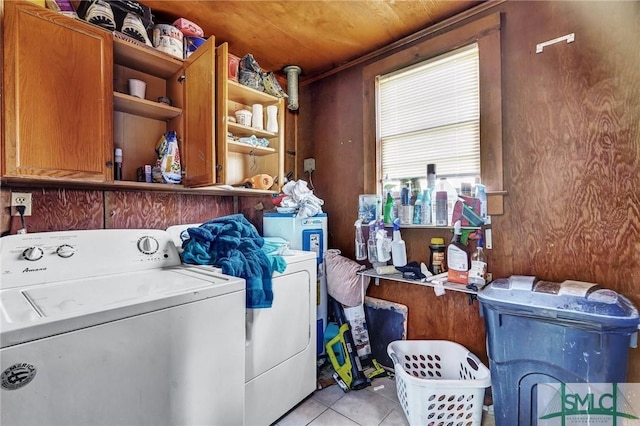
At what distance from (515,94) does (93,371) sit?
2.20m

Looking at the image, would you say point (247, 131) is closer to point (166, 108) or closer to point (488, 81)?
point (166, 108)

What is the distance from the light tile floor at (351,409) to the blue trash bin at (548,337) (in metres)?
0.42

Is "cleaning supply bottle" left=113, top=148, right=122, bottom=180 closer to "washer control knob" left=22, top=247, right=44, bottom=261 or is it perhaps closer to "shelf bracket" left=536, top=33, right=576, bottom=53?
"washer control knob" left=22, top=247, right=44, bottom=261

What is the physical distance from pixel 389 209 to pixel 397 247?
0.26 metres

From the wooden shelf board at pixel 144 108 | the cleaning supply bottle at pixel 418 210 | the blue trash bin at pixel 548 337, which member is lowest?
the blue trash bin at pixel 548 337

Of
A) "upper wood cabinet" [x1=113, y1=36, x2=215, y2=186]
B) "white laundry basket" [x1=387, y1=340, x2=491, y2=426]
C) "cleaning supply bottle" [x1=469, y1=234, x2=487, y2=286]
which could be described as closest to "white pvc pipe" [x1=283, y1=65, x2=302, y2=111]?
"upper wood cabinet" [x1=113, y1=36, x2=215, y2=186]

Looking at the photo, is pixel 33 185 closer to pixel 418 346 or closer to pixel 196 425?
pixel 196 425

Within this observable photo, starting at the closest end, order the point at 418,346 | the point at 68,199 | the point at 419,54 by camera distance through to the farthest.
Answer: the point at 68,199, the point at 418,346, the point at 419,54

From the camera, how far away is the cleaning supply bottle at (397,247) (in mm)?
1977

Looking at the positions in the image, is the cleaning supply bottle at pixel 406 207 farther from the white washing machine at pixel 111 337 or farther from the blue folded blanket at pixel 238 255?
the white washing machine at pixel 111 337

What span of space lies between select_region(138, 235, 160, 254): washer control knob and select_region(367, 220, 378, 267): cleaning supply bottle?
1.32m

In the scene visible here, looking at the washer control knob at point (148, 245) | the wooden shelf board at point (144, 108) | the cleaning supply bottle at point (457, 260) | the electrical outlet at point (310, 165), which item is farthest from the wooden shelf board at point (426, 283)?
the wooden shelf board at point (144, 108)

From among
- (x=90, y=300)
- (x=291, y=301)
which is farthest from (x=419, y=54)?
(x=90, y=300)

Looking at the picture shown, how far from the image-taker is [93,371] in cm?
80
